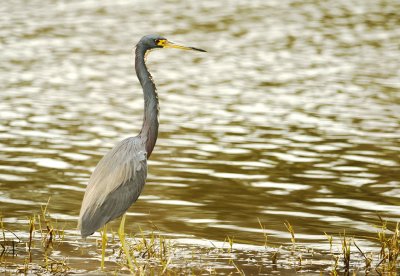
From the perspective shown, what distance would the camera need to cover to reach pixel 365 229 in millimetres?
9875

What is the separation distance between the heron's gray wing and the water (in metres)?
1.43

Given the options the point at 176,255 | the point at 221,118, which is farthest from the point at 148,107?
the point at 221,118

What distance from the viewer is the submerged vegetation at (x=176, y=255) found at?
8.18 metres

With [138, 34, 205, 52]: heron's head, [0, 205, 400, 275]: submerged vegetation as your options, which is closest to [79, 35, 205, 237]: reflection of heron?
[0, 205, 400, 275]: submerged vegetation

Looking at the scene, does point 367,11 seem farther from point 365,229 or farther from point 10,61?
point 365,229

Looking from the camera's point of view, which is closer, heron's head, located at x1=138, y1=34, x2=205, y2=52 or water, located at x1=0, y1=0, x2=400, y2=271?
heron's head, located at x1=138, y1=34, x2=205, y2=52

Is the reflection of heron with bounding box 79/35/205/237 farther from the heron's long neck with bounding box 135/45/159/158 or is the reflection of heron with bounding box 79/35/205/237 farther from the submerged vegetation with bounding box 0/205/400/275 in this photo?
the submerged vegetation with bounding box 0/205/400/275

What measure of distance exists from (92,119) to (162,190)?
448 cm

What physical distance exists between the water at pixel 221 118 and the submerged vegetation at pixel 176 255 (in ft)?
1.50

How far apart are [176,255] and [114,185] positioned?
0.97 meters

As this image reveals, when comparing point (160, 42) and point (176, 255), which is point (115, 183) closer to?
point (176, 255)

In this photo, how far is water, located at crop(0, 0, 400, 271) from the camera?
10.7m

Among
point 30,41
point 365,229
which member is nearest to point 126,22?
point 30,41

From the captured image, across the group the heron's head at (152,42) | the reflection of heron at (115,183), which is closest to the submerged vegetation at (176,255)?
the reflection of heron at (115,183)
